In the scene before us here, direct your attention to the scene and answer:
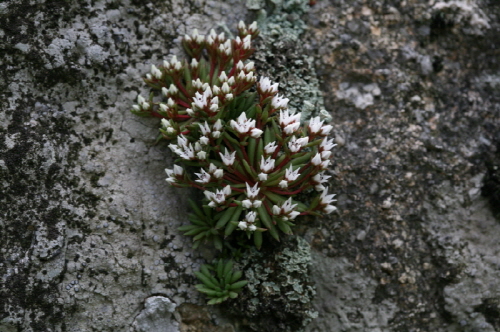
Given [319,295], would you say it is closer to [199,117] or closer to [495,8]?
[199,117]

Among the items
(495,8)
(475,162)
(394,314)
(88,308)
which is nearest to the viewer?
(88,308)

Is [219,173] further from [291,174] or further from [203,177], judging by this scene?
[291,174]

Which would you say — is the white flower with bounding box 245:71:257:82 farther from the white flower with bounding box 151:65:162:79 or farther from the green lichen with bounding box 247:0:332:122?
the white flower with bounding box 151:65:162:79

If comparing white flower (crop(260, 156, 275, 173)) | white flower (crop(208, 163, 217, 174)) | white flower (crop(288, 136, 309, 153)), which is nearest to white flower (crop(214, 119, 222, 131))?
white flower (crop(208, 163, 217, 174))

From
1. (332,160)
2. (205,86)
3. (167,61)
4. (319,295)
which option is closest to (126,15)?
(167,61)

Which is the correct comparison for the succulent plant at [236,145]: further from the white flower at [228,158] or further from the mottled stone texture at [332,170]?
the mottled stone texture at [332,170]

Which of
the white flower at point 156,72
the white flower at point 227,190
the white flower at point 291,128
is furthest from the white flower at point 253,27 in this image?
the white flower at point 227,190

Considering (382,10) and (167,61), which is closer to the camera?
(167,61)
